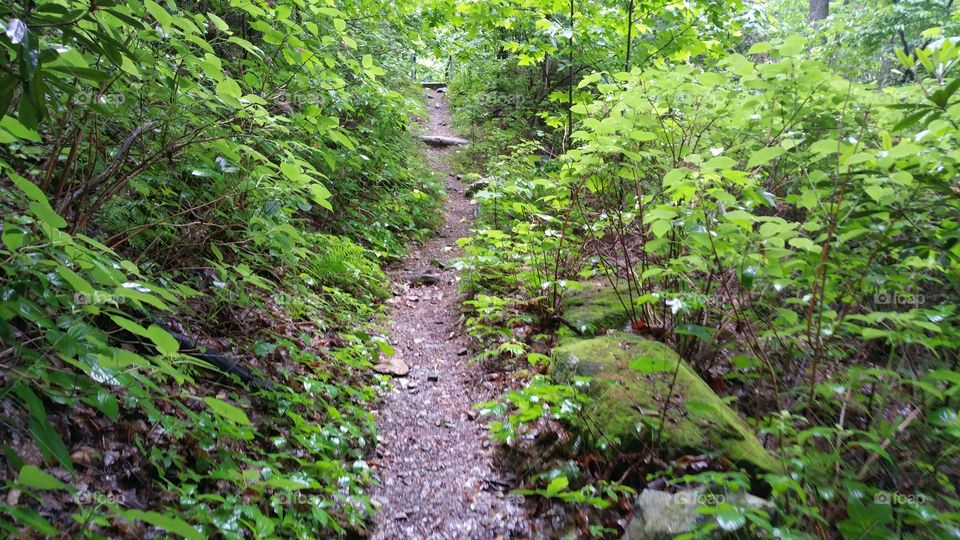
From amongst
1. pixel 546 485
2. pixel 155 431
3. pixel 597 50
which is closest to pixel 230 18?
pixel 597 50

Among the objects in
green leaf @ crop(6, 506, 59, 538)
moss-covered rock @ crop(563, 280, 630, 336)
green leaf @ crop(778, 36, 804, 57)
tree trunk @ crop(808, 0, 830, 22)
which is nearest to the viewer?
green leaf @ crop(6, 506, 59, 538)

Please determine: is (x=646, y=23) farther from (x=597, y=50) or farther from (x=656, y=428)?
(x=656, y=428)

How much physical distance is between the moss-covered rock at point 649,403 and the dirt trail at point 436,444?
3.06 ft

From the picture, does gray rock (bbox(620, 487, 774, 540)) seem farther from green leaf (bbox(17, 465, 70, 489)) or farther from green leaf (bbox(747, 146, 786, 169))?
green leaf (bbox(17, 465, 70, 489))

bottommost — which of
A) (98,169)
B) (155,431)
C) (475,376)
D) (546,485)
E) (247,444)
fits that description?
(475,376)

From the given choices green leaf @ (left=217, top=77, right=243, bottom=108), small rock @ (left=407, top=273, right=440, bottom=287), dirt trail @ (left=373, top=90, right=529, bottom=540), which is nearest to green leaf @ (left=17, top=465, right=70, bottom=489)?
green leaf @ (left=217, top=77, right=243, bottom=108)

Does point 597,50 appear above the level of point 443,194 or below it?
above

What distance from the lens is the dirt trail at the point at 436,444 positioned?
3451 mm

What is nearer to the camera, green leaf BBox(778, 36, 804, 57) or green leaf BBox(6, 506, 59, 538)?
green leaf BBox(6, 506, 59, 538)

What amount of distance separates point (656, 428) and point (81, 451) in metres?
3.47

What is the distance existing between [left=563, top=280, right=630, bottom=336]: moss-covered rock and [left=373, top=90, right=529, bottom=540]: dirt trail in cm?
124

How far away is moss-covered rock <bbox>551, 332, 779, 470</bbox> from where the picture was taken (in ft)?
10.5

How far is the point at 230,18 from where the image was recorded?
652 cm

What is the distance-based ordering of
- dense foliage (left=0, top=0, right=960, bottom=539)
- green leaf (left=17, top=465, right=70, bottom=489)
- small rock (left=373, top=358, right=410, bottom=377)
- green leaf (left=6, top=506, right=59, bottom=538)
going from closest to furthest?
green leaf (left=17, top=465, right=70, bottom=489), green leaf (left=6, top=506, right=59, bottom=538), dense foliage (left=0, top=0, right=960, bottom=539), small rock (left=373, top=358, right=410, bottom=377)
